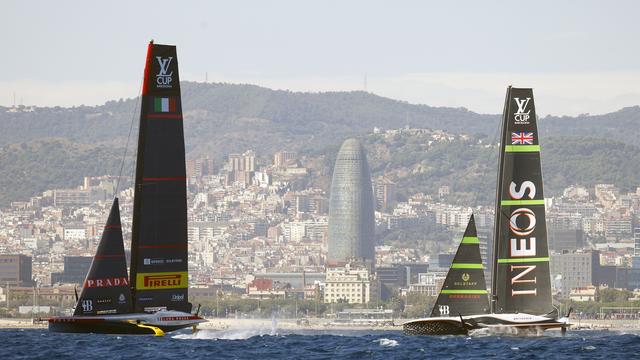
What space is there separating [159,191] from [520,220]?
9.38 m

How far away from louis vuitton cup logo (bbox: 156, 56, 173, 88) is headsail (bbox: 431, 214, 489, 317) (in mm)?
8523

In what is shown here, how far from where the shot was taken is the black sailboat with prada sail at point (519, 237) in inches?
1722

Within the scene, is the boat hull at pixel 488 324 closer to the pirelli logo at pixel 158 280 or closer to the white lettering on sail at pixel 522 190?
the white lettering on sail at pixel 522 190

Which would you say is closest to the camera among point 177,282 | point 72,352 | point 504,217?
point 72,352

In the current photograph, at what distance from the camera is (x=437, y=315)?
145ft

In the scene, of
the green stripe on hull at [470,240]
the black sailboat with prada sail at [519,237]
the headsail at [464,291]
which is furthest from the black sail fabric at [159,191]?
the green stripe on hull at [470,240]

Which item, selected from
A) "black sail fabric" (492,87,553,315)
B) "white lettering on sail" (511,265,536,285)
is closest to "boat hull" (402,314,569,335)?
"black sail fabric" (492,87,553,315)

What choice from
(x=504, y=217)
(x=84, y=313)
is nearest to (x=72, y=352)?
(x=84, y=313)

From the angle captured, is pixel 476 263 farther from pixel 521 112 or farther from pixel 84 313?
pixel 84 313

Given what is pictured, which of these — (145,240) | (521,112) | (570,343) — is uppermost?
(521,112)

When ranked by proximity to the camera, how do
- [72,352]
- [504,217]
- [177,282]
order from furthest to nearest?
[504,217], [177,282], [72,352]

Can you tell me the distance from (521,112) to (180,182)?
29.0ft

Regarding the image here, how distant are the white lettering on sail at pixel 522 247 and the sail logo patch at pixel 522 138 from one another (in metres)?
2.43

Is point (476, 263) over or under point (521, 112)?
under
